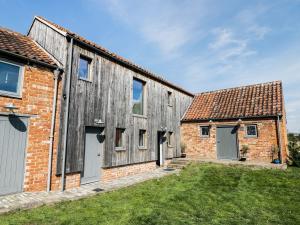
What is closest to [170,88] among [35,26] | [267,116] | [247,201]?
[267,116]

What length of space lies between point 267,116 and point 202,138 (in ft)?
16.8

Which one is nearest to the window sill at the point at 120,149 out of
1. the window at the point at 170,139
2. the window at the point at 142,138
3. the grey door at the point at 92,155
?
the grey door at the point at 92,155

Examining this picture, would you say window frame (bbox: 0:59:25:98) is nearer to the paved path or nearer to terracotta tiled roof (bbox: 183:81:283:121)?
the paved path

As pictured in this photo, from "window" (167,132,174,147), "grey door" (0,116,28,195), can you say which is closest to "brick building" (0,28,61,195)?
"grey door" (0,116,28,195)

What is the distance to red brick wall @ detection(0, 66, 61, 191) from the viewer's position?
780 centimetres

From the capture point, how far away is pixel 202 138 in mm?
17469

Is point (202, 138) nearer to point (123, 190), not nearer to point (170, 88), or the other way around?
point (170, 88)

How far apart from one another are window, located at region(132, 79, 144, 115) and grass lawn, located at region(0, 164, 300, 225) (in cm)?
480

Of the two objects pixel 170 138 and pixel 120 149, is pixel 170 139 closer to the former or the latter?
pixel 170 138

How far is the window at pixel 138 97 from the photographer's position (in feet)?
43.0

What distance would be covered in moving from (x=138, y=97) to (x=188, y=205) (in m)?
8.12

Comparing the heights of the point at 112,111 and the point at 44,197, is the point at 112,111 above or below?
above

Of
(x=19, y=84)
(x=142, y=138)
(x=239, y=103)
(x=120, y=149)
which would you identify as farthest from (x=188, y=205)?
(x=239, y=103)

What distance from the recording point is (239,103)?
17109 millimetres
